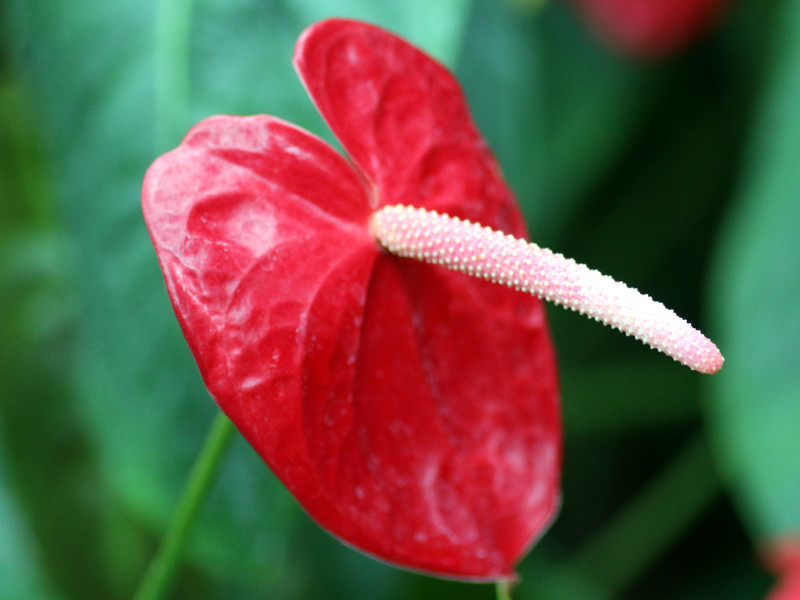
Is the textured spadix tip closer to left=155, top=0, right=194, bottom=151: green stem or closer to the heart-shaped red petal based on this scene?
the heart-shaped red petal

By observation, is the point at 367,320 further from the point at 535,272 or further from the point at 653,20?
the point at 653,20

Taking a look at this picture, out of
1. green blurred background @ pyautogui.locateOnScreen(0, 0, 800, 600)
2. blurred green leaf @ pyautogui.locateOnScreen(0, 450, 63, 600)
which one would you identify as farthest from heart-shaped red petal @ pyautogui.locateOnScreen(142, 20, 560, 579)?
blurred green leaf @ pyautogui.locateOnScreen(0, 450, 63, 600)

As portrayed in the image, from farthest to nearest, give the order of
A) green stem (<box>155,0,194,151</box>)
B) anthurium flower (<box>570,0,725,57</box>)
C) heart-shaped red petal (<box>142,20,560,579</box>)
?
1. anthurium flower (<box>570,0,725,57</box>)
2. green stem (<box>155,0,194,151</box>)
3. heart-shaped red petal (<box>142,20,560,579</box>)

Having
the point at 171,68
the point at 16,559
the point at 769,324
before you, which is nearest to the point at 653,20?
the point at 769,324

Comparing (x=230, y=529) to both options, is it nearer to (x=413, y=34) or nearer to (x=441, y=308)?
(x=441, y=308)

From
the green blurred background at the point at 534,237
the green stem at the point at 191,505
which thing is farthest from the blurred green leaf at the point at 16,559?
the green stem at the point at 191,505

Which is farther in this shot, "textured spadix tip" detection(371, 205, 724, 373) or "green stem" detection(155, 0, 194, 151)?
"green stem" detection(155, 0, 194, 151)

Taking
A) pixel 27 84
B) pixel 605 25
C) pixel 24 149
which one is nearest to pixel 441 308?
pixel 27 84
